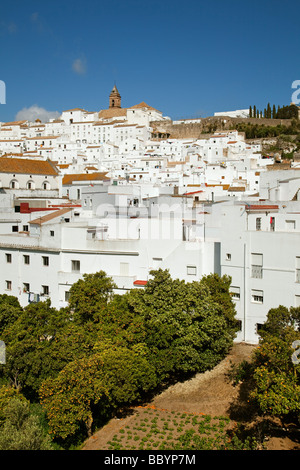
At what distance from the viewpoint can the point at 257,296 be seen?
17422mm

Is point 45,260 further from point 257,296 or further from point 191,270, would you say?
point 257,296

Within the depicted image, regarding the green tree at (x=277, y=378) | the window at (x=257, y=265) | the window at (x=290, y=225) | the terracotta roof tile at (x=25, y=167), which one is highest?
the terracotta roof tile at (x=25, y=167)

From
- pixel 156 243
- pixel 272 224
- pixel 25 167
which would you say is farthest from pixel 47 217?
pixel 25 167

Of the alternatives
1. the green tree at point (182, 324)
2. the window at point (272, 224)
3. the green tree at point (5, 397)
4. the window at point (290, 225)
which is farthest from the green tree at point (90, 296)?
the window at point (290, 225)

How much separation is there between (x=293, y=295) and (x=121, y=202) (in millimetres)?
14738

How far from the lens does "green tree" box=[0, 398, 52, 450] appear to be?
10.5 m

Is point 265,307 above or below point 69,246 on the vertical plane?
below

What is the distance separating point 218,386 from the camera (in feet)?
50.1

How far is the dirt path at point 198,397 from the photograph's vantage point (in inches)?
527

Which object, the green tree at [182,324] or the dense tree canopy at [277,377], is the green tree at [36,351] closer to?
the green tree at [182,324]

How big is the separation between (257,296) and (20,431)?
35.3 feet

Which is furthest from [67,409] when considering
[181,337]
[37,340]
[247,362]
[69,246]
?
[69,246]

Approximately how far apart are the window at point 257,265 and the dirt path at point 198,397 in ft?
10.2
